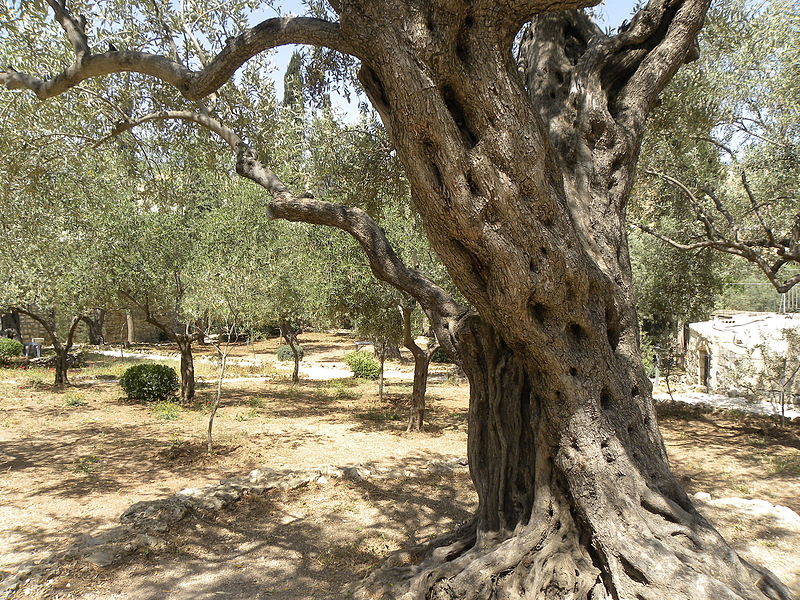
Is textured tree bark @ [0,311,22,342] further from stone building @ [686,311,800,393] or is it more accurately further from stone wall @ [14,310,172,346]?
stone building @ [686,311,800,393]

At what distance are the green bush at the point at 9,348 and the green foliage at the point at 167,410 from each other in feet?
39.2

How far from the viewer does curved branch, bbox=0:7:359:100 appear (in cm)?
391

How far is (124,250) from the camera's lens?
13172 mm

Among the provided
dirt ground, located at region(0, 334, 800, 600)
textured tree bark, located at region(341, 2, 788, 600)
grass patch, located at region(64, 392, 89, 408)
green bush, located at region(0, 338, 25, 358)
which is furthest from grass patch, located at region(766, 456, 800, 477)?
green bush, located at region(0, 338, 25, 358)

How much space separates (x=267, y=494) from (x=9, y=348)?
21097 mm

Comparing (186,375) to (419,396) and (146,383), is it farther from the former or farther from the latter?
(419,396)

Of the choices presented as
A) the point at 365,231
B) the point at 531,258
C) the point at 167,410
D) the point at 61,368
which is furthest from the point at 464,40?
the point at 61,368

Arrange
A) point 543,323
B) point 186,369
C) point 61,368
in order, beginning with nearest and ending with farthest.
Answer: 1. point 543,323
2. point 186,369
3. point 61,368

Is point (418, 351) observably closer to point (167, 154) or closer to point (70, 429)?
point (167, 154)

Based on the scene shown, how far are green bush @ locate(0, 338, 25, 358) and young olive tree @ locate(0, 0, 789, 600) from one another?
21.7 m

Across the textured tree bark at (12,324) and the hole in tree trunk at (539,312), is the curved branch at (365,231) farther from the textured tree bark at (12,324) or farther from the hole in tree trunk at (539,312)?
the textured tree bark at (12,324)

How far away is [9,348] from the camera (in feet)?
73.7

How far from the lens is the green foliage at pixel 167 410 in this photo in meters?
13.1

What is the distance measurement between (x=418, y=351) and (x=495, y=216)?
9422mm
